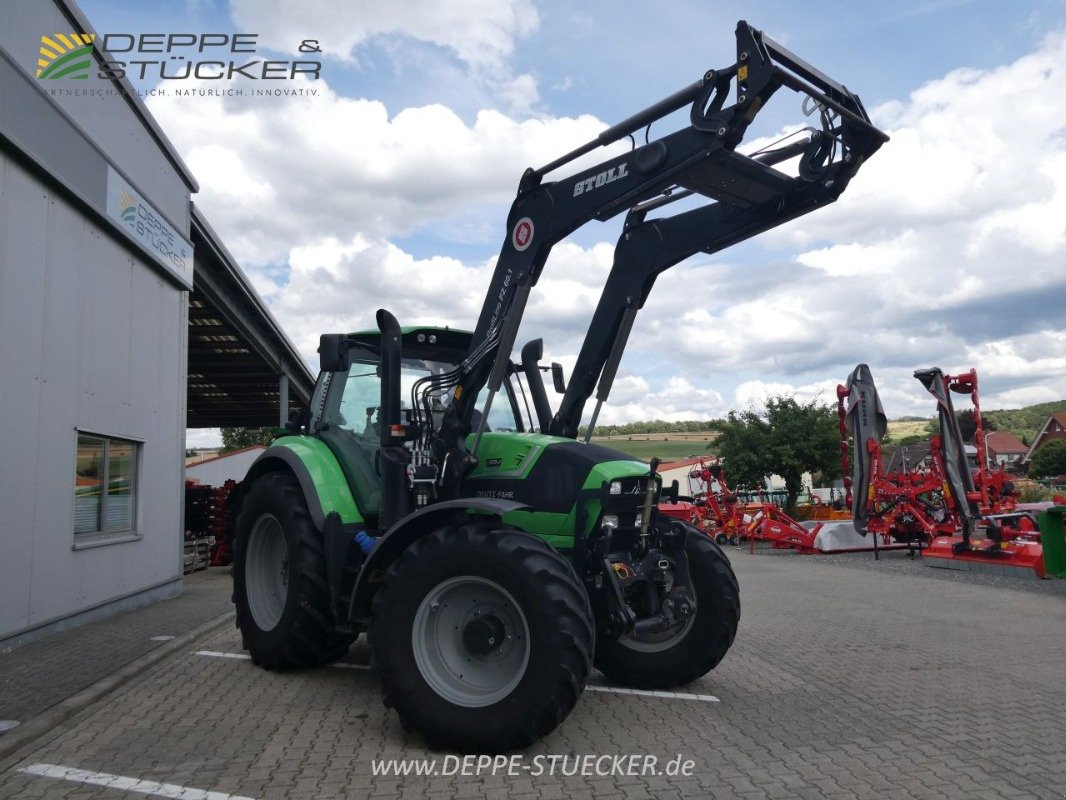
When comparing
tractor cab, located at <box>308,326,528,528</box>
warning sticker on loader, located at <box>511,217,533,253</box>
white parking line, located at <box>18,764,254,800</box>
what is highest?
warning sticker on loader, located at <box>511,217,533,253</box>

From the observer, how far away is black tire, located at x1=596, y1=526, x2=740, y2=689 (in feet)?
18.7

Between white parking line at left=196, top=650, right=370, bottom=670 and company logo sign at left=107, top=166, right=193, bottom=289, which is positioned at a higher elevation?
company logo sign at left=107, top=166, right=193, bottom=289

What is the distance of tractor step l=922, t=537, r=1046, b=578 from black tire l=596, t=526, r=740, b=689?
8181mm

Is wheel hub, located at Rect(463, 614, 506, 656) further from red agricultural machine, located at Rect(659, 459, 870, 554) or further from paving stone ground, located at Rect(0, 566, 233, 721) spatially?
red agricultural machine, located at Rect(659, 459, 870, 554)

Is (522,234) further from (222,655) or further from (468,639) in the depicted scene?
(222,655)

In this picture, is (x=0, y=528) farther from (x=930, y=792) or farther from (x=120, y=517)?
(x=930, y=792)

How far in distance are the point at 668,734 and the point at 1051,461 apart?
58.4 metres

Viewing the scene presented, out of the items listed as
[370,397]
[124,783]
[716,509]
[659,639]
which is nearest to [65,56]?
[370,397]

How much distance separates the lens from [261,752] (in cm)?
449

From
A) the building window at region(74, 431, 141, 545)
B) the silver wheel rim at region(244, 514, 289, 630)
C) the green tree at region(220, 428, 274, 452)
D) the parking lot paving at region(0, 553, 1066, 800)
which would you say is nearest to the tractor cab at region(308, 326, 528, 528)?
the silver wheel rim at region(244, 514, 289, 630)

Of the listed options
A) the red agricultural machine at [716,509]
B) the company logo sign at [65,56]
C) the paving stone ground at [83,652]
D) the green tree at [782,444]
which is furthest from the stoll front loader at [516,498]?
the green tree at [782,444]

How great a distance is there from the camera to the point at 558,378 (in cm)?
644

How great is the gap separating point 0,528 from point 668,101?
6.47 metres

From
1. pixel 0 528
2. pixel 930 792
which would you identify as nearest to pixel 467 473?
pixel 930 792
